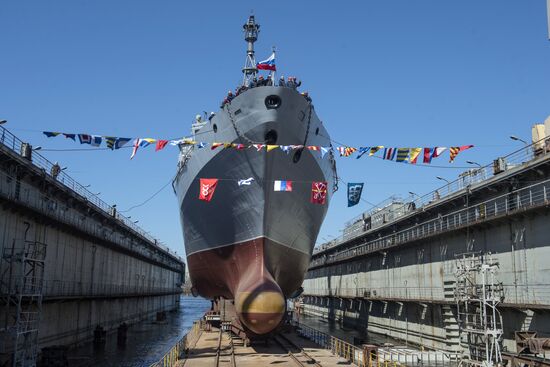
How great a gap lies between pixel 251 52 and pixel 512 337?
23359 mm

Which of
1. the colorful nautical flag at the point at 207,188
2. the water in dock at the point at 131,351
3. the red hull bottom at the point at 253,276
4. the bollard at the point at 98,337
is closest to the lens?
the red hull bottom at the point at 253,276

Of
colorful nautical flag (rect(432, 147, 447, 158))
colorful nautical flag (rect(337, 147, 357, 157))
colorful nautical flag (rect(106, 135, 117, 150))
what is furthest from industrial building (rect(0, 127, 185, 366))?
colorful nautical flag (rect(432, 147, 447, 158))

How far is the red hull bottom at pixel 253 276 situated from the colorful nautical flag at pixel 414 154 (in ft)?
24.1

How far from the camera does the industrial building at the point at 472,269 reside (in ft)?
56.4

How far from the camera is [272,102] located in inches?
905

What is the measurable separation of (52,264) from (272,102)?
12968 mm

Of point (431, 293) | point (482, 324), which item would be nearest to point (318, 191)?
point (431, 293)

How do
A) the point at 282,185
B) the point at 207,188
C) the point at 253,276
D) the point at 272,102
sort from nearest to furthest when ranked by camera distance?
the point at 253,276
the point at 282,185
the point at 272,102
the point at 207,188

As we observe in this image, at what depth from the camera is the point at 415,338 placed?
98.3 feet

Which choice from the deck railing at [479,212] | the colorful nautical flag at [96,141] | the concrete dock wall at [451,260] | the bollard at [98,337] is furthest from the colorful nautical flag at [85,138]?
the deck railing at [479,212]

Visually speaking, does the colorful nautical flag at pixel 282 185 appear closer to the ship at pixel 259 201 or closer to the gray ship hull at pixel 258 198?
the ship at pixel 259 201

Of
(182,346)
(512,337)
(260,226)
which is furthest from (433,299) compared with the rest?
(182,346)

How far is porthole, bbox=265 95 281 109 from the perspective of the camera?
74.8 ft

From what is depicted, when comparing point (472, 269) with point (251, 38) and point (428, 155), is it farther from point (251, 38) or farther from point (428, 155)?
point (251, 38)
